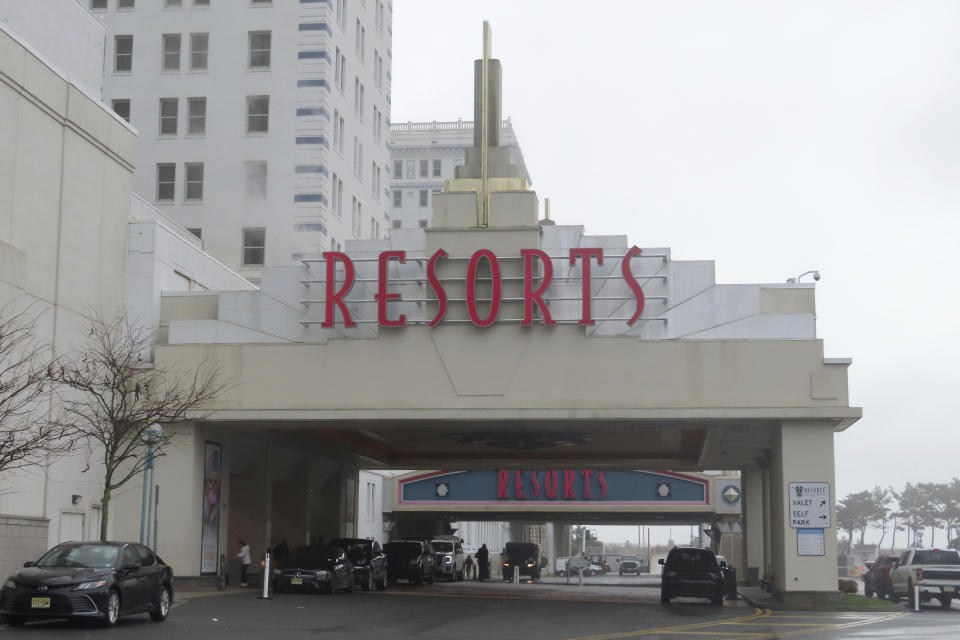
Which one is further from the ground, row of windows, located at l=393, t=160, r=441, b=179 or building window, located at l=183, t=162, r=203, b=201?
row of windows, located at l=393, t=160, r=441, b=179

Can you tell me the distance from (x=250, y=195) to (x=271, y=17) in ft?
26.0

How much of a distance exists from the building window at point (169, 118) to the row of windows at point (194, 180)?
1.41 m

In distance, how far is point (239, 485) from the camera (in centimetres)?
4138

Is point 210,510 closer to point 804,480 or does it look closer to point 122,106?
point 804,480

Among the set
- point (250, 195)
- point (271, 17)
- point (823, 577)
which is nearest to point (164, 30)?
point (271, 17)

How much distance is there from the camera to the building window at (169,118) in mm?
51719

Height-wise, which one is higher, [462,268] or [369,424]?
[462,268]

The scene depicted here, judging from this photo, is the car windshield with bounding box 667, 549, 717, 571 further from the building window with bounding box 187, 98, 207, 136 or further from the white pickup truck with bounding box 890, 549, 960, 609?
the building window with bounding box 187, 98, 207, 136

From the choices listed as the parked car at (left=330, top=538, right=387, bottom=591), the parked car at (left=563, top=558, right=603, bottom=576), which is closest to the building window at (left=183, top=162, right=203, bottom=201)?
the parked car at (left=330, top=538, right=387, bottom=591)

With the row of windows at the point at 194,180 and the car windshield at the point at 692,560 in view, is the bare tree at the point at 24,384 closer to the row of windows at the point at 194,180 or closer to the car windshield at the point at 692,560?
the car windshield at the point at 692,560

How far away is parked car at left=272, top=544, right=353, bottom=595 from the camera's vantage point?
34.7 meters

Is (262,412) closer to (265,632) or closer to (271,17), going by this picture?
(265,632)

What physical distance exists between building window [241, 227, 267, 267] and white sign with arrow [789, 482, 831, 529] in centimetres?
2644

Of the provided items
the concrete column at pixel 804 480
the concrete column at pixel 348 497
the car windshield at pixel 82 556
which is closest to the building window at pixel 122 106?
the concrete column at pixel 348 497
